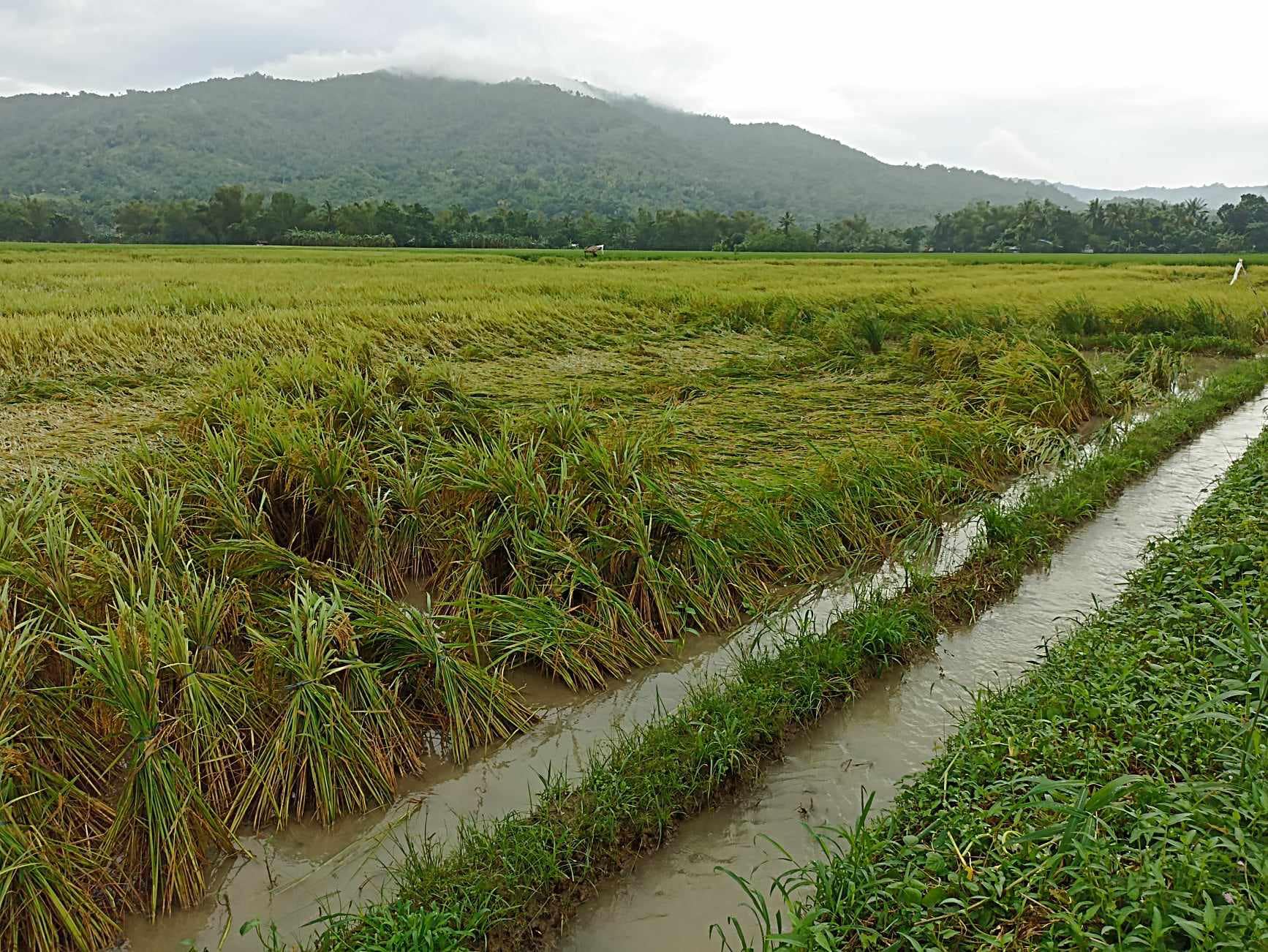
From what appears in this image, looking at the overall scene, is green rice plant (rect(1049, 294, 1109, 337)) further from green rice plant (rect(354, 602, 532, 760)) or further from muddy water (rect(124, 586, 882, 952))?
green rice plant (rect(354, 602, 532, 760))

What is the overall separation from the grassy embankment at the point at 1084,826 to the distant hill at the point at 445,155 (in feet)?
279

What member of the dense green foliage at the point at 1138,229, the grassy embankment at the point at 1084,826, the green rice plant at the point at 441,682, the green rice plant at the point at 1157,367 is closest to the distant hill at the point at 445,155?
the dense green foliage at the point at 1138,229

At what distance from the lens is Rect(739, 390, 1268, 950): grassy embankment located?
5.99 feet

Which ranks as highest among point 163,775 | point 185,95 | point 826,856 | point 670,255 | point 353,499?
point 185,95

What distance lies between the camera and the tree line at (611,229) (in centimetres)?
4747

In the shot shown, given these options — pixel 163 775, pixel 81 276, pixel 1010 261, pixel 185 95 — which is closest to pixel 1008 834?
pixel 163 775

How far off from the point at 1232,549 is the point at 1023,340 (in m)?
5.81

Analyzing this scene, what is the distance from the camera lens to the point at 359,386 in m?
5.17

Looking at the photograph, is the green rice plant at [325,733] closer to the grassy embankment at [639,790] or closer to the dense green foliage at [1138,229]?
the grassy embankment at [639,790]

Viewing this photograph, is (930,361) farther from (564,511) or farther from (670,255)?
(670,255)

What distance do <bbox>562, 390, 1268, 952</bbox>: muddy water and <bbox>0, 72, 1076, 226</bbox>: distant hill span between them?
84316 mm

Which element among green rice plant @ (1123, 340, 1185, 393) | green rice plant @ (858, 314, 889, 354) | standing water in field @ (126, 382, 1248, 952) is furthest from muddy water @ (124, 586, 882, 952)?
green rice plant @ (1123, 340, 1185, 393)

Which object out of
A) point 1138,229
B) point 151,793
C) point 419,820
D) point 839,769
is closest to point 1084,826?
point 839,769

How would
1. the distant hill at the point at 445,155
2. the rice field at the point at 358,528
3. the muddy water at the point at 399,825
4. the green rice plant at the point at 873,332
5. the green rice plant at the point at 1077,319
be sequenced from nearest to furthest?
1. the muddy water at the point at 399,825
2. the rice field at the point at 358,528
3. the green rice plant at the point at 873,332
4. the green rice plant at the point at 1077,319
5. the distant hill at the point at 445,155
